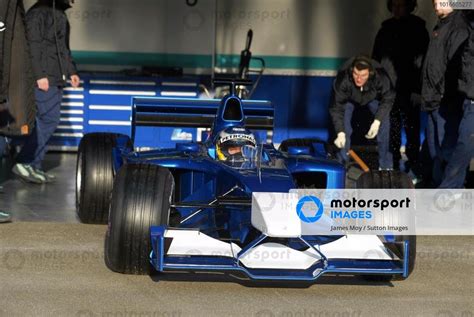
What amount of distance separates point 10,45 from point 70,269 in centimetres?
226

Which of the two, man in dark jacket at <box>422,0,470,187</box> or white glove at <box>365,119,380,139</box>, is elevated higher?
man in dark jacket at <box>422,0,470,187</box>

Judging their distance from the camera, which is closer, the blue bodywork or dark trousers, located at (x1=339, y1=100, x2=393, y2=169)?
the blue bodywork

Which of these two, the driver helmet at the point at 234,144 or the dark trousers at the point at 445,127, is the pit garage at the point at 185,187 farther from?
the dark trousers at the point at 445,127

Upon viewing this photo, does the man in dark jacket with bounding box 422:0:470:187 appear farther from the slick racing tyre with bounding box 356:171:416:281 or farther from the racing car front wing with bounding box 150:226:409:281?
the racing car front wing with bounding box 150:226:409:281

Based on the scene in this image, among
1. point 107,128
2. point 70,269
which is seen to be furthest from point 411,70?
point 70,269

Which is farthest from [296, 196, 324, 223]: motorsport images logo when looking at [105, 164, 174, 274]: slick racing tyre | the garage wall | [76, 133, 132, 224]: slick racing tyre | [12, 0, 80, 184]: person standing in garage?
the garage wall

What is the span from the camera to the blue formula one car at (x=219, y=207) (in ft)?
23.0

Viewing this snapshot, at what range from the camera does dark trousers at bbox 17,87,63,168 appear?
11233 mm

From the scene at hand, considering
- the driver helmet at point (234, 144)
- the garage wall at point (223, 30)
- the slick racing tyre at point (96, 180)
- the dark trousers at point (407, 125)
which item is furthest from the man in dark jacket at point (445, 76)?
the garage wall at point (223, 30)

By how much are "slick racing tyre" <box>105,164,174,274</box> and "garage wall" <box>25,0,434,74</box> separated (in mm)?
6497

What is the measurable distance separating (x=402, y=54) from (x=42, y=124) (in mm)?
3790

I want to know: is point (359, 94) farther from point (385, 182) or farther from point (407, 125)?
point (385, 182)

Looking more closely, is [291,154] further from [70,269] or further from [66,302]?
[66,302]

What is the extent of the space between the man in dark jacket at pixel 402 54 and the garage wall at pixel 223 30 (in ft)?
5.21
